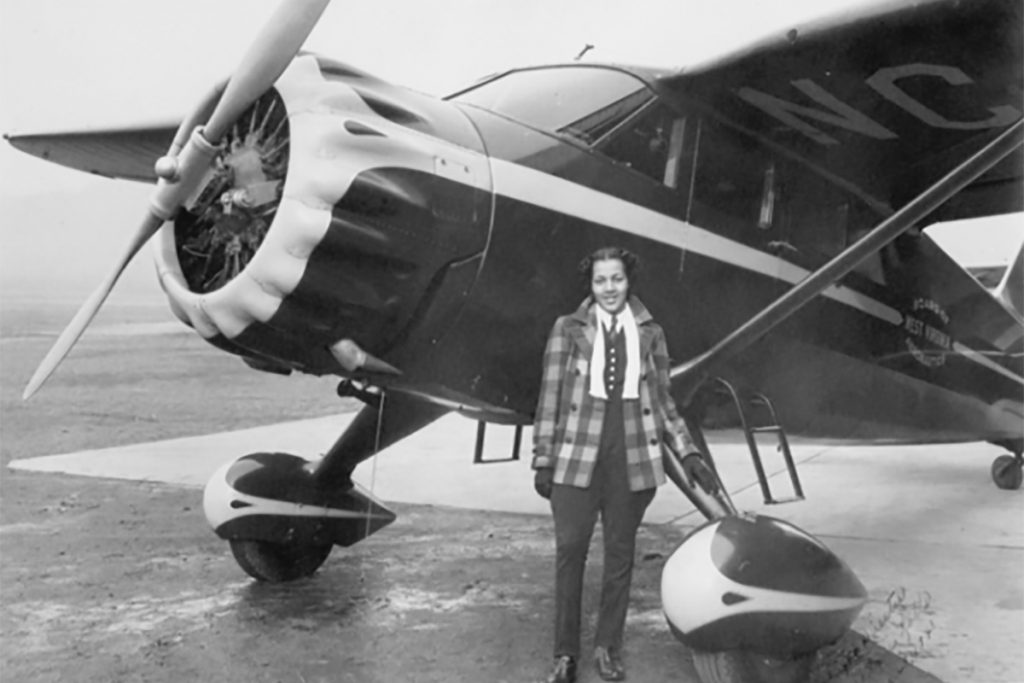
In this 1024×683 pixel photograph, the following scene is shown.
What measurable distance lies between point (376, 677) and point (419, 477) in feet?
14.0

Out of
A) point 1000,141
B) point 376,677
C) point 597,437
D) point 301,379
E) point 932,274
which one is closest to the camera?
point 597,437

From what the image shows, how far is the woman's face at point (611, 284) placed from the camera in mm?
3000

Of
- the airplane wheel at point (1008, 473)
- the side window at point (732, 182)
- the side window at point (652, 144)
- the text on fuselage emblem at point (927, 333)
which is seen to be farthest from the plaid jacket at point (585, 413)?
the airplane wheel at point (1008, 473)

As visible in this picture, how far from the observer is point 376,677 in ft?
10.5

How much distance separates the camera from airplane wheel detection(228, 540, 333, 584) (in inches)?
171

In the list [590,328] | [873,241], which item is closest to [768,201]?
[873,241]

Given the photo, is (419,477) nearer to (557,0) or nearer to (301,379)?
(557,0)

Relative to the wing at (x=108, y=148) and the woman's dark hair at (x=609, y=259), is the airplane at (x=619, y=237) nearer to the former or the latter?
the wing at (x=108, y=148)

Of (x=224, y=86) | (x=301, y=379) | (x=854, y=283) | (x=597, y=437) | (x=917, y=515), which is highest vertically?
(x=224, y=86)

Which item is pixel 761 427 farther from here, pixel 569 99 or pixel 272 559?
pixel 272 559

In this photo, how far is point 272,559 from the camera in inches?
172

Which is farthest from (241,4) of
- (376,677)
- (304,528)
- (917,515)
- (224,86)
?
(917,515)

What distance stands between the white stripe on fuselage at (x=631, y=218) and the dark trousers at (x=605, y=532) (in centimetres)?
75

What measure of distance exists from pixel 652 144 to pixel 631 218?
36 centimetres
